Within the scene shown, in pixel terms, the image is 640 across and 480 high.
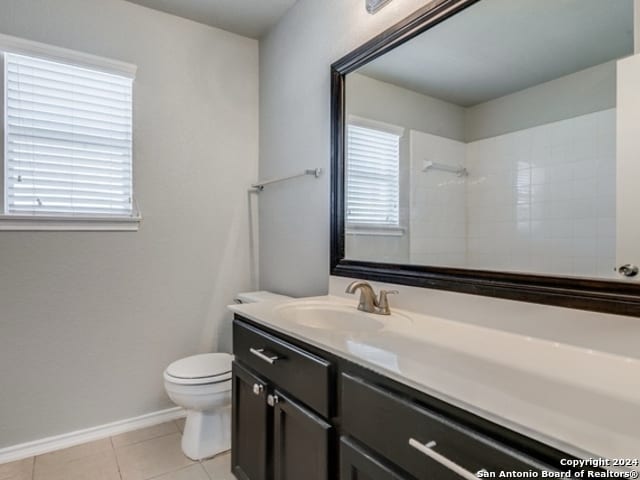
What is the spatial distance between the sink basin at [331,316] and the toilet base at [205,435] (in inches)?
29.5

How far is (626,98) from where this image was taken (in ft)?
3.01

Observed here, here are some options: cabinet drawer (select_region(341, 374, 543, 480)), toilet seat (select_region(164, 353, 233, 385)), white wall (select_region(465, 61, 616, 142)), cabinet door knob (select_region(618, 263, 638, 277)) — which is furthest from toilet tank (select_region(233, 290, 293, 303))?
cabinet door knob (select_region(618, 263, 638, 277))

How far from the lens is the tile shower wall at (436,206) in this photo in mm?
1343

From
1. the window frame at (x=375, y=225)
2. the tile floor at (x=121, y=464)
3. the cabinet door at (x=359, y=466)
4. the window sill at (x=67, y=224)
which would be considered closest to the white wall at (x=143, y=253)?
the window sill at (x=67, y=224)

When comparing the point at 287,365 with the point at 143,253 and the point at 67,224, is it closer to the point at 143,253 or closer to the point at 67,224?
the point at 143,253

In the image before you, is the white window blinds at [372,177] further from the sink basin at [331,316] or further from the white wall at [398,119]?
the sink basin at [331,316]

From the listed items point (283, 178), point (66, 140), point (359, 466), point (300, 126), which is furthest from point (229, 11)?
point (359, 466)

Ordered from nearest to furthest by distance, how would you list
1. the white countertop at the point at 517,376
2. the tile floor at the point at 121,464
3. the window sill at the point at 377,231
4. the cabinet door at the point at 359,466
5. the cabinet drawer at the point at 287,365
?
the white countertop at the point at 517,376 < the cabinet door at the point at 359,466 < the cabinet drawer at the point at 287,365 < the window sill at the point at 377,231 < the tile floor at the point at 121,464

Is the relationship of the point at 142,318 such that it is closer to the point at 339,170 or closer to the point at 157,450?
the point at 157,450

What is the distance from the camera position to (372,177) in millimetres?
1725

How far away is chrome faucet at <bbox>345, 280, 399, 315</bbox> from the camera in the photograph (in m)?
1.45

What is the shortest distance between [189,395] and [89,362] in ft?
2.37

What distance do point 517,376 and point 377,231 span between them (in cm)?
95

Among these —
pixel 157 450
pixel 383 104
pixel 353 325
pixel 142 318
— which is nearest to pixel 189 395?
pixel 157 450
